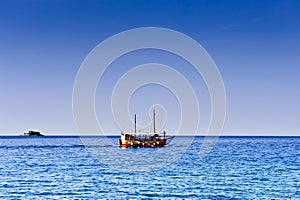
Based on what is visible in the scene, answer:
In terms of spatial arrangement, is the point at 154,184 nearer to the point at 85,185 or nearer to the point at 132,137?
the point at 85,185

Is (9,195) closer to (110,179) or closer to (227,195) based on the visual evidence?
(110,179)

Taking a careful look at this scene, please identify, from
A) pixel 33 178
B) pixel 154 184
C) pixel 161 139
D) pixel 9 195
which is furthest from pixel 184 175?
pixel 161 139

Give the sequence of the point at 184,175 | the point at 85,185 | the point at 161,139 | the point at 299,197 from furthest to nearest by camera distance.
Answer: the point at 161,139 → the point at 184,175 → the point at 85,185 → the point at 299,197

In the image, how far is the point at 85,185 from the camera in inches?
1670

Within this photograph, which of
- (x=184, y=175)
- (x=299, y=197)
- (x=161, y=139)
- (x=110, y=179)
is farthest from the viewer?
(x=161, y=139)

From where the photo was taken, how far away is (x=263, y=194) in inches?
1460

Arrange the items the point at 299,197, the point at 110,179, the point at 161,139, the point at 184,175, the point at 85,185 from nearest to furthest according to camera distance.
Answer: the point at 299,197
the point at 85,185
the point at 110,179
the point at 184,175
the point at 161,139

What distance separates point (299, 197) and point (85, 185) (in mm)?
19251

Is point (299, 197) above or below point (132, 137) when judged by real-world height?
below

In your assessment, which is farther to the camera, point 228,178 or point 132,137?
point 132,137

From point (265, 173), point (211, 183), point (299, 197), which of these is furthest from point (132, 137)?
point (299, 197)

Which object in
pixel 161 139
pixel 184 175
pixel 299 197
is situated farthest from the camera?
pixel 161 139

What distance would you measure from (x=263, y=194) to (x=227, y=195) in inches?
122

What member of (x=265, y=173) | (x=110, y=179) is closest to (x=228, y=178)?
(x=265, y=173)
